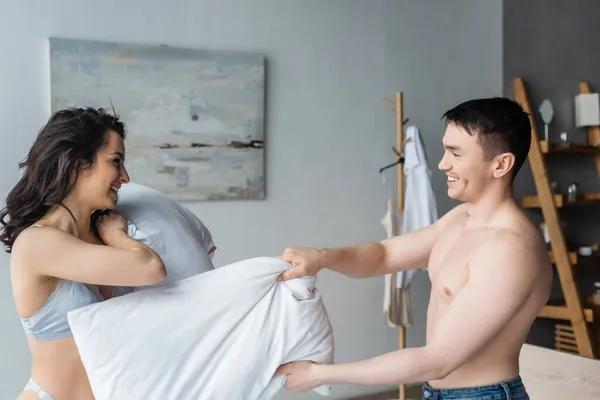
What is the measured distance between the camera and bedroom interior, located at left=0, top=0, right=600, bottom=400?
3.53m

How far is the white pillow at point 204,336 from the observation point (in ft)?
5.26

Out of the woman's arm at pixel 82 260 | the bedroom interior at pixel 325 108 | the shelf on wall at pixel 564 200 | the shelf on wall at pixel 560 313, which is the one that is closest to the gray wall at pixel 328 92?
the bedroom interior at pixel 325 108

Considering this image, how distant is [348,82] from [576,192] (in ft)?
5.40

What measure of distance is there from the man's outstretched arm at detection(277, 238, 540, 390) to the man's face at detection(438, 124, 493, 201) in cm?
18

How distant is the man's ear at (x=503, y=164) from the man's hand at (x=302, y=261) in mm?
497

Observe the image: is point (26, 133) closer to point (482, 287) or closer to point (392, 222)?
point (392, 222)

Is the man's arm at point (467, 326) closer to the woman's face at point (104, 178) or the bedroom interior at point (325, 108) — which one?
the woman's face at point (104, 178)

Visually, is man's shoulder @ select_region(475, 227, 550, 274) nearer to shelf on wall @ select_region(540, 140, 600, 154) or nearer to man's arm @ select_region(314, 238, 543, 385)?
man's arm @ select_region(314, 238, 543, 385)

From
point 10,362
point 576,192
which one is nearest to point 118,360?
point 10,362

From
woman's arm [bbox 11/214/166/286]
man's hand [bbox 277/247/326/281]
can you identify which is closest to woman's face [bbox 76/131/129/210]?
woman's arm [bbox 11/214/166/286]

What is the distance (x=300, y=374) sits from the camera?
5.54ft

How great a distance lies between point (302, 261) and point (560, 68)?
377 centimetres

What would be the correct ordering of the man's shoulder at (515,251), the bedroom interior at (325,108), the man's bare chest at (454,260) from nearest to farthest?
the man's shoulder at (515,251) < the man's bare chest at (454,260) < the bedroom interior at (325,108)

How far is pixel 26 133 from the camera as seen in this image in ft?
11.3
